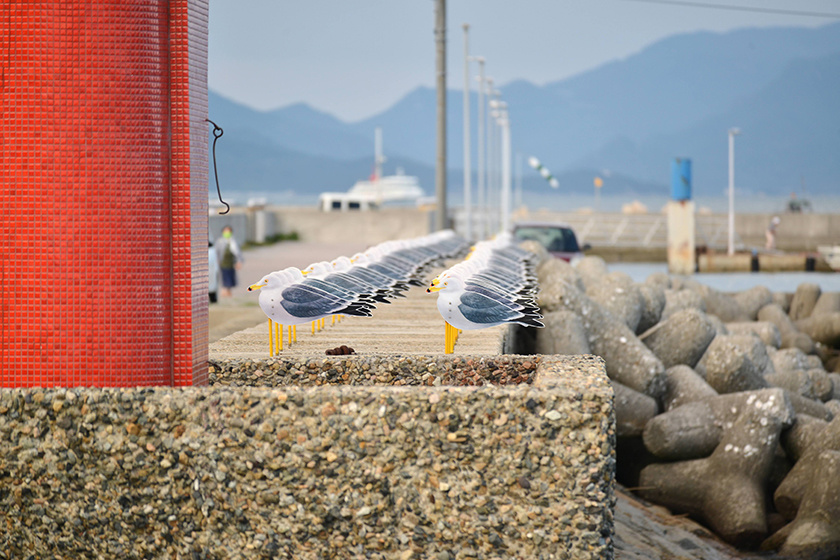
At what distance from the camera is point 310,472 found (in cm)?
514

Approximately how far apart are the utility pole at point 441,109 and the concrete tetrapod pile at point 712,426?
11344mm

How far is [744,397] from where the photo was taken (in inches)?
396

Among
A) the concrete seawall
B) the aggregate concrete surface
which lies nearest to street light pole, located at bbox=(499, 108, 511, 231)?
the aggregate concrete surface

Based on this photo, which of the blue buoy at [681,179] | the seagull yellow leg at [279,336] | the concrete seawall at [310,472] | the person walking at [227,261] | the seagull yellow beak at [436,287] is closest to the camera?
the concrete seawall at [310,472]

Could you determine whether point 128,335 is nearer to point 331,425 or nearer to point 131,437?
point 131,437

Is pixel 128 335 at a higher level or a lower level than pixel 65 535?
higher

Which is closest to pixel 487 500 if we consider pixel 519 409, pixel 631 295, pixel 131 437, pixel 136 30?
pixel 519 409

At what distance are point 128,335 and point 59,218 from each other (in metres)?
0.72

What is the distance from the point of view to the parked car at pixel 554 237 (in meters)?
23.8

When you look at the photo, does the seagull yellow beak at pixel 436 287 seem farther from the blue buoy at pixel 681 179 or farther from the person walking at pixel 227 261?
the blue buoy at pixel 681 179

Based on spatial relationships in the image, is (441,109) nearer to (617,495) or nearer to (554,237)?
(554,237)

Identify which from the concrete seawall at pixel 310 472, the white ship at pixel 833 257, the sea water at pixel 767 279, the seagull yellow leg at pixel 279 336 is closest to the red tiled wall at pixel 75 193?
the concrete seawall at pixel 310 472

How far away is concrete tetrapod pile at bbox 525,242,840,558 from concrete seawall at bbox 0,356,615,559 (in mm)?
4454

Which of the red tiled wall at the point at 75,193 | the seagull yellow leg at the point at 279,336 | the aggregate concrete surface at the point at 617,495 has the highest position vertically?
the red tiled wall at the point at 75,193
